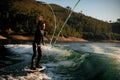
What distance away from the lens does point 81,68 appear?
46.1 feet

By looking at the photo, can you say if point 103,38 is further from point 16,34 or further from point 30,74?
point 30,74

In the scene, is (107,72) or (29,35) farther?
(29,35)

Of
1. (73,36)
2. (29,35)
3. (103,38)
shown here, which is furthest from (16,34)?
(103,38)

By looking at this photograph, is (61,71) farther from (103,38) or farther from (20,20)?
(103,38)

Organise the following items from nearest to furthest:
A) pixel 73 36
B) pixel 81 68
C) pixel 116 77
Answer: pixel 116 77 → pixel 81 68 → pixel 73 36

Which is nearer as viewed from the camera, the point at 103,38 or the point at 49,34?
the point at 49,34

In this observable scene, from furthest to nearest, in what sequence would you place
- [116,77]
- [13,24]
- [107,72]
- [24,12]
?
1. [24,12]
2. [13,24]
3. [107,72]
4. [116,77]

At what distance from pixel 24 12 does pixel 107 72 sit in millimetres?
127313

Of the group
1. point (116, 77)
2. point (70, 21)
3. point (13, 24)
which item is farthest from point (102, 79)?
point (70, 21)

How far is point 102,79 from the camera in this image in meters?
10.6

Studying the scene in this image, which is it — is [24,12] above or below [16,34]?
above

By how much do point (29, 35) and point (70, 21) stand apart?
8648 cm

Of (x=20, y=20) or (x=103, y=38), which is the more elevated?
(x=20, y=20)

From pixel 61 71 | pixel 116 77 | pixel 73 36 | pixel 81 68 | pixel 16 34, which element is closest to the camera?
pixel 116 77
